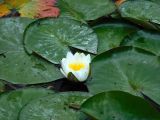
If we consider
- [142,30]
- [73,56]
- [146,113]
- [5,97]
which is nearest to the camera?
[146,113]

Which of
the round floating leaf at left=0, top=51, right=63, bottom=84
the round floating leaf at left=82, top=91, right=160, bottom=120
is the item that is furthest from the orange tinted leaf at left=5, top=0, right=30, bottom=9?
the round floating leaf at left=82, top=91, right=160, bottom=120

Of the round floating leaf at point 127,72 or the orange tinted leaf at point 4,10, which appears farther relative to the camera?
the orange tinted leaf at point 4,10

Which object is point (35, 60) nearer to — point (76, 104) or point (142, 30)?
point (76, 104)

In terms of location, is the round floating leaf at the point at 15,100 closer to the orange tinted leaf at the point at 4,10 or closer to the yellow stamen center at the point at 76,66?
the yellow stamen center at the point at 76,66

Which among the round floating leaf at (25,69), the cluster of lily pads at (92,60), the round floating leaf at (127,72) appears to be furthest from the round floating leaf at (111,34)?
the round floating leaf at (25,69)

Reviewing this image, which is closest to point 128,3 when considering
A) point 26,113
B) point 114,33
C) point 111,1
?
point 111,1

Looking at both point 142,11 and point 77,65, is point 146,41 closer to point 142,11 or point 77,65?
point 142,11
